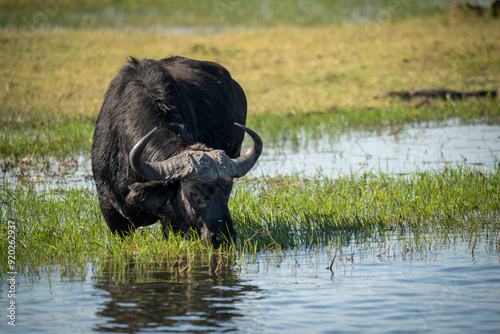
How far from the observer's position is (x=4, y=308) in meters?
5.07

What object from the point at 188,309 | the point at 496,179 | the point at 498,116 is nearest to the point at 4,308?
the point at 188,309

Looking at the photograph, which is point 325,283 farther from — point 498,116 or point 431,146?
point 498,116

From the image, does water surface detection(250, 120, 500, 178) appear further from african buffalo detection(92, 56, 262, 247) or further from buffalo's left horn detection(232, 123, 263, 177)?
buffalo's left horn detection(232, 123, 263, 177)

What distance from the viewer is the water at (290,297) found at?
4.69 m

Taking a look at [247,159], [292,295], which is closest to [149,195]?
[247,159]

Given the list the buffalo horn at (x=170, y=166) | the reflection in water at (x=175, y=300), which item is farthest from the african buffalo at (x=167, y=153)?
the reflection in water at (x=175, y=300)

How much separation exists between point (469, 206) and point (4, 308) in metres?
5.18

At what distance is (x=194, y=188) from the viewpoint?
5816 millimetres

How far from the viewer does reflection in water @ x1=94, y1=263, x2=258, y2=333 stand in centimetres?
468

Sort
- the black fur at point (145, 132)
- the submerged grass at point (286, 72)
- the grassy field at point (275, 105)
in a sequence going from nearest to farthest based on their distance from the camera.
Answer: the black fur at point (145, 132)
the grassy field at point (275, 105)
the submerged grass at point (286, 72)

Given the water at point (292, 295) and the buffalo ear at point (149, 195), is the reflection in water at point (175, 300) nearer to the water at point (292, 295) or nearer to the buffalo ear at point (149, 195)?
the water at point (292, 295)

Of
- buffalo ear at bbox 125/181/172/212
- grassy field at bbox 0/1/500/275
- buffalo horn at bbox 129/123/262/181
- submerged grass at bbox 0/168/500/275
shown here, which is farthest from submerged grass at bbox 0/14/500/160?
buffalo horn at bbox 129/123/262/181

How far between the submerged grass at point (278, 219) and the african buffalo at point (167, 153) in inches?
11.4

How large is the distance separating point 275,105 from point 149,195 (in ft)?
31.9
